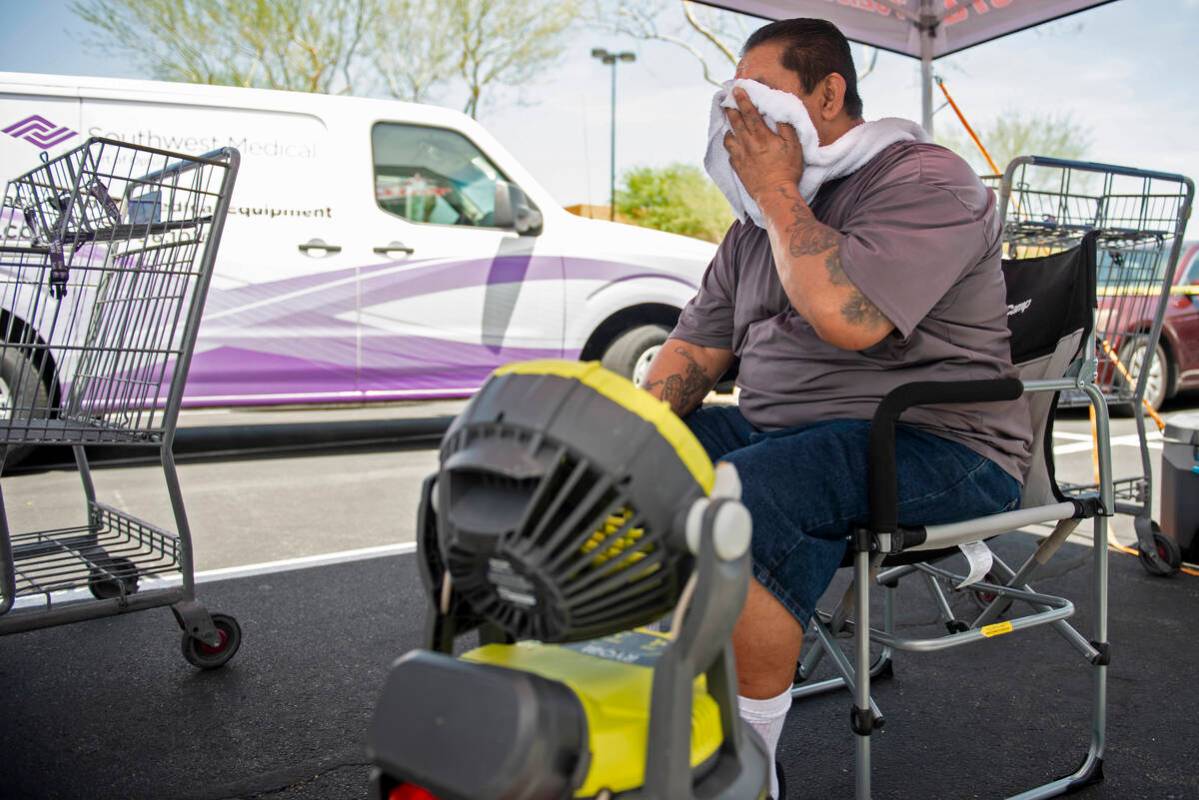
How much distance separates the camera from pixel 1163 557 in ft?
12.2

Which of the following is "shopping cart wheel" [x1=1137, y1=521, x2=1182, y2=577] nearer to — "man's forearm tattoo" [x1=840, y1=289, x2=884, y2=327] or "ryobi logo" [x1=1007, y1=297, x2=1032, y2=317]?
"ryobi logo" [x1=1007, y1=297, x2=1032, y2=317]

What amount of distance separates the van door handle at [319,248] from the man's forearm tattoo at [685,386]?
4.27m

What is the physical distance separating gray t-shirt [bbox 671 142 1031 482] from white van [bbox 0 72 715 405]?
4.43 m

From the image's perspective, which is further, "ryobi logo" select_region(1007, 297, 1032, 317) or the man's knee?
"ryobi logo" select_region(1007, 297, 1032, 317)

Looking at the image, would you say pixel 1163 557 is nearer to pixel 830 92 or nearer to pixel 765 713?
pixel 830 92

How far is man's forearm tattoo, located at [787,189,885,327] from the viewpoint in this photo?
1.72 meters

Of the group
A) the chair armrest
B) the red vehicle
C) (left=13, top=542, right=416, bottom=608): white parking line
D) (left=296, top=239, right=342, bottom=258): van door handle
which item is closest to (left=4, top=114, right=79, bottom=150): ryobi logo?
(left=296, top=239, right=342, bottom=258): van door handle

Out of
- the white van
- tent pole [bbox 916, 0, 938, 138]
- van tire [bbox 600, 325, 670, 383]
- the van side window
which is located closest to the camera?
tent pole [bbox 916, 0, 938, 138]

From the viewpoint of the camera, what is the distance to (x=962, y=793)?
6.93ft

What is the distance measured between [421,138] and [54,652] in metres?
4.39

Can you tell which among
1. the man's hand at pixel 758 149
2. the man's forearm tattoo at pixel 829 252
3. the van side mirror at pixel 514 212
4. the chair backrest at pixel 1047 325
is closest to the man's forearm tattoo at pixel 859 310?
the man's forearm tattoo at pixel 829 252

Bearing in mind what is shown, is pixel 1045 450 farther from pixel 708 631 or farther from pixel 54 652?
pixel 54 652

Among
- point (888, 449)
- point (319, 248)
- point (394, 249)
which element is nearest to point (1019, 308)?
point (888, 449)

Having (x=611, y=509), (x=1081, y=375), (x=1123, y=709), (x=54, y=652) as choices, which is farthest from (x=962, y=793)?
(x=54, y=652)
